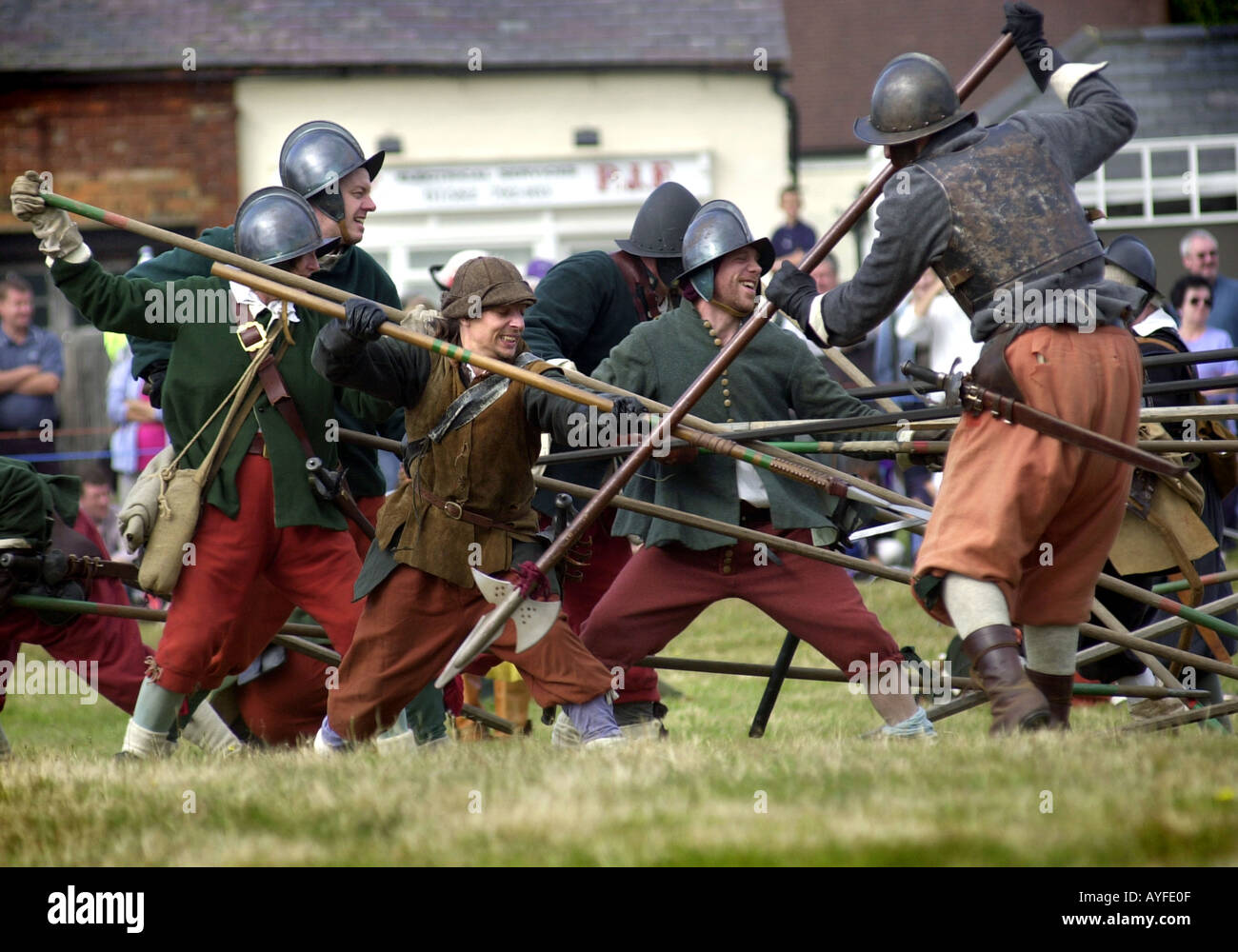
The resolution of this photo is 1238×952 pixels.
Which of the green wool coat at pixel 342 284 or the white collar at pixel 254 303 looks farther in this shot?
the green wool coat at pixel 342 284

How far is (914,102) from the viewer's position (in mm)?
4887

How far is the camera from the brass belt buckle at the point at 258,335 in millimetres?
5777

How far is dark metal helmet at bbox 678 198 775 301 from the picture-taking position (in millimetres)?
6070

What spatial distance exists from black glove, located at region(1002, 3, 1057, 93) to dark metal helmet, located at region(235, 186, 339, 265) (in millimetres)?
2394

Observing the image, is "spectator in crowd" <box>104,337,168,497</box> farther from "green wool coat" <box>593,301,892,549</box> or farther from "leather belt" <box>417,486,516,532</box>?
"leather belt" <box>417,486,516,532</box>

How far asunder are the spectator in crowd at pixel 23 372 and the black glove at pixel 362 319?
26.5 feet

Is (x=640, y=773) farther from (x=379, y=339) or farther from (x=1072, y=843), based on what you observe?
(x=379, y=339)

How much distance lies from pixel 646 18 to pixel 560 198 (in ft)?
7.12

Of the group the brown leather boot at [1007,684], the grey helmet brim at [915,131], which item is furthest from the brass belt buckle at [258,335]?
the brown leather boot at [1007,684]

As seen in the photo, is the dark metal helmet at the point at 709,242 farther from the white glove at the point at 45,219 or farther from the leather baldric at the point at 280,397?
the white glove at the point at 45,219

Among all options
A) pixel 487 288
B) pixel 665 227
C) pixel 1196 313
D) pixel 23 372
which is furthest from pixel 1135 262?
pixel 23 372

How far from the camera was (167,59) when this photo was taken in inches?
676

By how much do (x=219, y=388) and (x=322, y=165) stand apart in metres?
1.05

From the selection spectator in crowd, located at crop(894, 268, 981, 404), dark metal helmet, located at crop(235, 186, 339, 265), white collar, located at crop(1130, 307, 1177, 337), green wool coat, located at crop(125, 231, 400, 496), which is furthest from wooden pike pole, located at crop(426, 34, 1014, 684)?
spectator in crowd, located at crop(894, 268, 981, 404)
